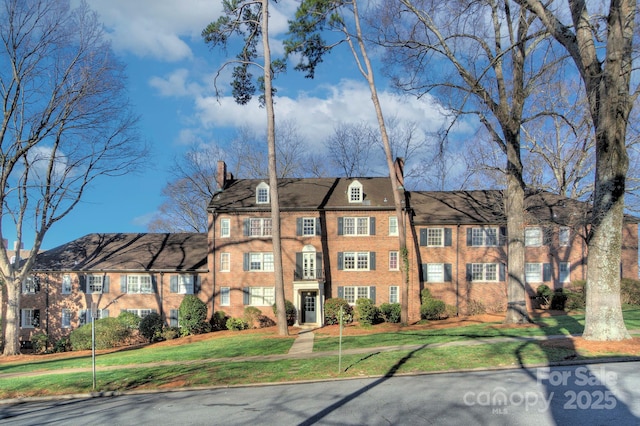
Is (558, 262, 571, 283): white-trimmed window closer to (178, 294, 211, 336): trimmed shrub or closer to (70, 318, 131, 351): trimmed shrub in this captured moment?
(178, 294, 211, 336): trimmed shrub

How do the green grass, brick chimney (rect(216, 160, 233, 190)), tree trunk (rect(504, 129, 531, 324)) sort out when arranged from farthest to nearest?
brick chimney (rect(216, 160, 233, 190)) → tree trunk (rect(504, 129, 531, 324)) → the green grass

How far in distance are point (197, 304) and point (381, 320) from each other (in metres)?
11.4

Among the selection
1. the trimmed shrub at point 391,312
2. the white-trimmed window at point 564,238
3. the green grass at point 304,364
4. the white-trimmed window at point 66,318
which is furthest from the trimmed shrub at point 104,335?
the white-trimmed window at point 564,238

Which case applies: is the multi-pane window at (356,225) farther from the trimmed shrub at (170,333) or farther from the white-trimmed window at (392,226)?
the trimmed shrub at (170,333)

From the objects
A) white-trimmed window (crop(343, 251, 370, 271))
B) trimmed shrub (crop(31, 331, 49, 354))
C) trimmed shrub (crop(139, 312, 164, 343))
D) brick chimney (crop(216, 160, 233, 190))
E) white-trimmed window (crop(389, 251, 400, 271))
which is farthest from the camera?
brick chimney (crop(216, 160, 233, 190))

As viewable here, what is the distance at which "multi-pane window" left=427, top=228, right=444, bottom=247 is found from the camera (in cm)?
3108

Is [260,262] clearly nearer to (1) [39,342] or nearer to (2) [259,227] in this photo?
(2) [259,227]

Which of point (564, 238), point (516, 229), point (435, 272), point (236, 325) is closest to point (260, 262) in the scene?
point (236, 325)

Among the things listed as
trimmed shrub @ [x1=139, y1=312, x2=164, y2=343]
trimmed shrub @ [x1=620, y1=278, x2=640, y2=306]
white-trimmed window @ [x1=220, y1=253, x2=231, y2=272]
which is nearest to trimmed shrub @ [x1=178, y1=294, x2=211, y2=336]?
trimmed shrub @ [x1=139, y1=312, x2=164, y2=343]

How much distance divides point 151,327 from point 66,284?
8.28 meters

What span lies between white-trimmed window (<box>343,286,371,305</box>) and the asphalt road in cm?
1862

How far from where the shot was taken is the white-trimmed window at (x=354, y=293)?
99.8ft

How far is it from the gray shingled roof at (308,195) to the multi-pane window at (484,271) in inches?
276

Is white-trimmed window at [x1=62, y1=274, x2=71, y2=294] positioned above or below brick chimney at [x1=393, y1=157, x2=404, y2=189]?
below
